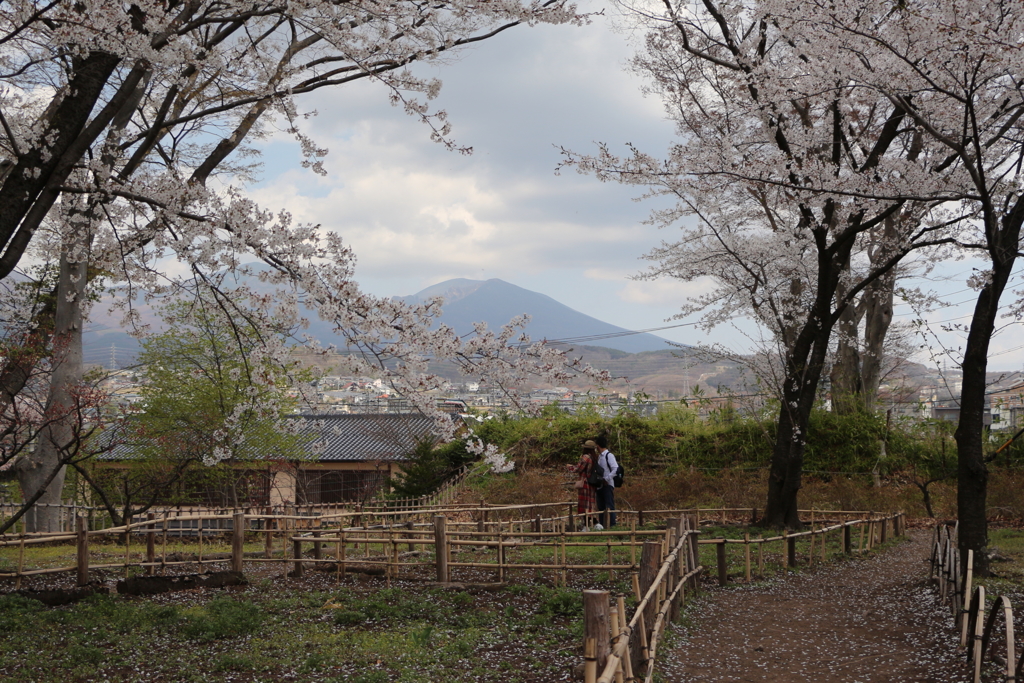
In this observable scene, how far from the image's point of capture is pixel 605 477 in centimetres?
1044

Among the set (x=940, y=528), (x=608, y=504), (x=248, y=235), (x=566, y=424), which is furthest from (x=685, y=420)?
(x=248, y=235)

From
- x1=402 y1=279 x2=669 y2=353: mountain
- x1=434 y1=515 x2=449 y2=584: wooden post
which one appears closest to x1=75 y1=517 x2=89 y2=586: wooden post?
x1=434 y1=515 x2=449 y2=584: wooden post

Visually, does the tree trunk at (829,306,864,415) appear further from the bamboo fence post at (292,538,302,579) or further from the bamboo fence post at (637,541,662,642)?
the bamboo fence post at (637,541,662,642)

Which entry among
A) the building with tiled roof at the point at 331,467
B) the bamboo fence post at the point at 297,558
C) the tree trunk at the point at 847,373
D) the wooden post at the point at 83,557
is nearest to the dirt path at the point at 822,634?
the bamboo fence post at the point at 297,558

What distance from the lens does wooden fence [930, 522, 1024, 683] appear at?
14.3ft

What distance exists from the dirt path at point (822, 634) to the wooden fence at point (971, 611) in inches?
6.8

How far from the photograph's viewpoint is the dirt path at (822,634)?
18.0 ft

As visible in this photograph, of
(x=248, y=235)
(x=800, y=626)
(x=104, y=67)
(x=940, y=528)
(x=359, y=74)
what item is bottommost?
(x=800, y=626)

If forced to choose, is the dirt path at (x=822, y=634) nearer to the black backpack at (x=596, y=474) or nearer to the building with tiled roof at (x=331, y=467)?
the black backpack at (x=596, y=474)

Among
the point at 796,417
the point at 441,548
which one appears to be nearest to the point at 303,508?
the point at 441,548

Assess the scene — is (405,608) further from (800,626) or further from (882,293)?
(882,293)

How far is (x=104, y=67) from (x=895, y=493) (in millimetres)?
16417

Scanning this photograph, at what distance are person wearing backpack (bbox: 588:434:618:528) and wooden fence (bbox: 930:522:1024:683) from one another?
397cm

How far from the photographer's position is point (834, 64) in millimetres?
9062
